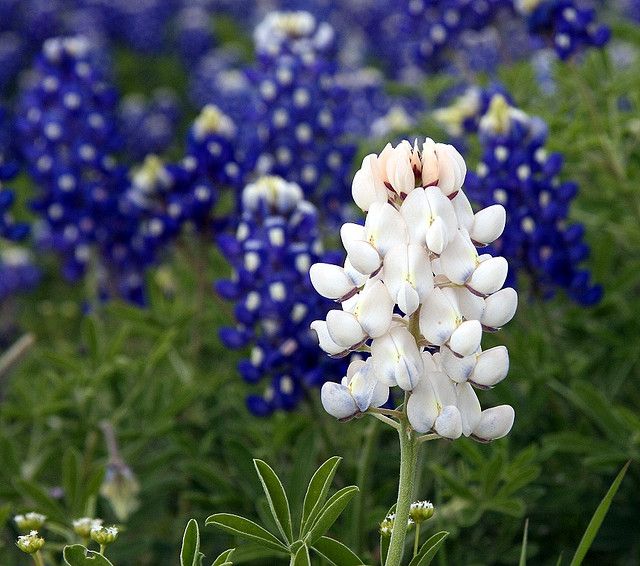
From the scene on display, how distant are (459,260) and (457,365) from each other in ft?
0.47

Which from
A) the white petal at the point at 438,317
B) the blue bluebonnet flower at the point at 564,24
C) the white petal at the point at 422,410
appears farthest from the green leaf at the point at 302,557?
the blue bluebonnet flower at the point at 564,24

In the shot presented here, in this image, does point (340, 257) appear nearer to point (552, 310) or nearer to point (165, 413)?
point (165, 413)

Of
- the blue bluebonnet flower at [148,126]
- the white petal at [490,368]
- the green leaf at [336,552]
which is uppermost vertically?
the white petal at [490,368]

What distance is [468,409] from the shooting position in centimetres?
147

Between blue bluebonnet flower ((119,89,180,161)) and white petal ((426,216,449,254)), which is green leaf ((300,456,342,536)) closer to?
white petal ((426,216,449,254))

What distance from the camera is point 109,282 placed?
3.96 meters

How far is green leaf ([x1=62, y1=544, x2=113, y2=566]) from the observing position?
59.1 inches

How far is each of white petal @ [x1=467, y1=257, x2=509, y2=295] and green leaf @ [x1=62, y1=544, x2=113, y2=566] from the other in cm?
65

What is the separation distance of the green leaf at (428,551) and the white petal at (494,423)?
153mm

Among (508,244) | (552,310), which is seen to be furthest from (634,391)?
(508,244)

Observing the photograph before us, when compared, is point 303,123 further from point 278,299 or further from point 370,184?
point 370,184

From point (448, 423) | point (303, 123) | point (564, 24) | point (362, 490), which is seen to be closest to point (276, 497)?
point (448, 423)

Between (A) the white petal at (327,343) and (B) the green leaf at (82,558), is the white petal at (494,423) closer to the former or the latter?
(A) the white petal at (327,343)

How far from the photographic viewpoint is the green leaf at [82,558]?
1.50 m
